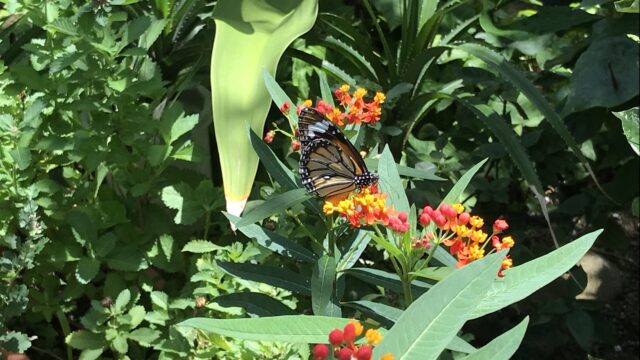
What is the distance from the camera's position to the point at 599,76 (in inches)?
66.3

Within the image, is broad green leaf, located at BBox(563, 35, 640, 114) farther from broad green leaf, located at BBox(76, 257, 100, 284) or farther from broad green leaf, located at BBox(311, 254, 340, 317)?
broad green leaf, located at BBox(76, 257, 100, 284)

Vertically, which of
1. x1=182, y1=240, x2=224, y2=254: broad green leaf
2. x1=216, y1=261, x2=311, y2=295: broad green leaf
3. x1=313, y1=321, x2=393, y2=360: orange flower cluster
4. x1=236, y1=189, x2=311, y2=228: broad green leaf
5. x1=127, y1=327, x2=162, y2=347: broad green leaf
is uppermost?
x1=313, y1=321, x2=393, y2=360: orange flower cluster

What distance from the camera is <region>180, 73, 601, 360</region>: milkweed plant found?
88 centimetres

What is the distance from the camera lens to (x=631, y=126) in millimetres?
1247

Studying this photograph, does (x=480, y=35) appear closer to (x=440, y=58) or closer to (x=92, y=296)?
(x=440, y=58)

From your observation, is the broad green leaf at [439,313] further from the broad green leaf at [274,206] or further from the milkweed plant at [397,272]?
the broad green leaf at [274,206]

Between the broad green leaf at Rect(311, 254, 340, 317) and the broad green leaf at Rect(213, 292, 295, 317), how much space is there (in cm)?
12

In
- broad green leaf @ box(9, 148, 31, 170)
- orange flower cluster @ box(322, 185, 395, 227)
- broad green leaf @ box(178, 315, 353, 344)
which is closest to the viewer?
broad green leaf @ box(178, 315, 353, 344)

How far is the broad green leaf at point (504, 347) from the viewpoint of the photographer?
0.92 meters

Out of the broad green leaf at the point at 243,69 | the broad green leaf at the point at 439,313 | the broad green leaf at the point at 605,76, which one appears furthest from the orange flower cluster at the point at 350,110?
the broad green leaf at the point at 605,76

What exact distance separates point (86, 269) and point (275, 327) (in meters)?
0.71

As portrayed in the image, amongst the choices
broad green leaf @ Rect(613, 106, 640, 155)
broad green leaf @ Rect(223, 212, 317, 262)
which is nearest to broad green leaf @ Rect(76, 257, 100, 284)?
broad green leaf @ Rect(223, 212, 317, 262)

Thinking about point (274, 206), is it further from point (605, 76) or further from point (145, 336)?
point (605, 76)

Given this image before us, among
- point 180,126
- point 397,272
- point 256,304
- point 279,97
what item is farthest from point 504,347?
point 180,126
